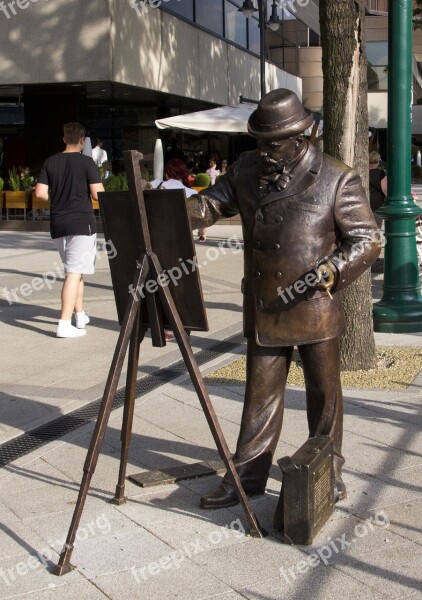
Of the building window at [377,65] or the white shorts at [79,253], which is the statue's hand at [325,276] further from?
the building window at [377,65]

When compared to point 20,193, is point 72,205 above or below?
above

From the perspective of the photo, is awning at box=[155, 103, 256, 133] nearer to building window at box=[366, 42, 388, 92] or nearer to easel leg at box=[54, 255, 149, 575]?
easel leg at box=[54, 255, 149, 575]

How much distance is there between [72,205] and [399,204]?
120 inches

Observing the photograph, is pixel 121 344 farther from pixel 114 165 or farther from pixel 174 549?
pixel 114 165

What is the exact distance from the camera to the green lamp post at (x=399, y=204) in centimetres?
887

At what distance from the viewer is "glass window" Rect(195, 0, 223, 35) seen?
2595 cm

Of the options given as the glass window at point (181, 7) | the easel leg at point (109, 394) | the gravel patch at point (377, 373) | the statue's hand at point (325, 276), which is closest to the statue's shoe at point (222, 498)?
the easel leg at point (109, 394)

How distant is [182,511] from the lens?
4.57 metres

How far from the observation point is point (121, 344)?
429 centimetres

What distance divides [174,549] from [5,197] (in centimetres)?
1749

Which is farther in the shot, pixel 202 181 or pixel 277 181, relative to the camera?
pixel 202 181

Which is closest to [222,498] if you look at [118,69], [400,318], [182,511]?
[182,511]

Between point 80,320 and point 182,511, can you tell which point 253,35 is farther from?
point 182,511

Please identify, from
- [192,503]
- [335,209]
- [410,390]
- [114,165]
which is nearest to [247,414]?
[192,503]
